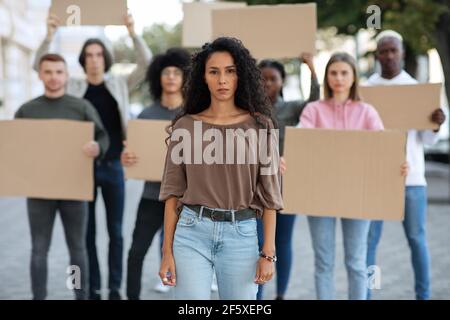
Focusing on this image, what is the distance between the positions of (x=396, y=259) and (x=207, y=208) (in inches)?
184

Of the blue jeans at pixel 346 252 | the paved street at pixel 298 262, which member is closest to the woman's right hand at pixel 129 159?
the blue jeans at pixel 346 252

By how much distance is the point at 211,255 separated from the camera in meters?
2.99

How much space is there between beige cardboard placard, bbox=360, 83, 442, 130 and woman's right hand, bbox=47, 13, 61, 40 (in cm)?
208

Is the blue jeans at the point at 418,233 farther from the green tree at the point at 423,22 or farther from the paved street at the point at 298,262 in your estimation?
the green tree at the point at 423,22

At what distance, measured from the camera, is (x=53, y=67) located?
16.0 feet

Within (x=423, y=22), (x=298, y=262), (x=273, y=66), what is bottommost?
(x=298, y=262)

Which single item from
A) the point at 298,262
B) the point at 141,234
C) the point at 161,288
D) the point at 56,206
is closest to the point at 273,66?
the point at 141,234

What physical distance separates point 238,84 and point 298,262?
4379mm

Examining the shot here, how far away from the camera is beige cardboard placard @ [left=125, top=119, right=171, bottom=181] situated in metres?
4.85

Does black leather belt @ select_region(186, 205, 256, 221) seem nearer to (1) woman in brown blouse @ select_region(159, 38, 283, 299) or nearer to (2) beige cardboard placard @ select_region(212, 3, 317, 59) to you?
(1) woman in brown blouse @ select_region(159, 38, 283, 299)

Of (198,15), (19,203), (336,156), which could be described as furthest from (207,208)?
(19,203)

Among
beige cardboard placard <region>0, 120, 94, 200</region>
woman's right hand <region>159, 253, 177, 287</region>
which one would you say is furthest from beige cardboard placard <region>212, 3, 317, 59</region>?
woman's right hand <region>159, 253, 177, 287</region>

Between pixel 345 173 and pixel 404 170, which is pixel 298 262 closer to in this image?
pixel 345 173

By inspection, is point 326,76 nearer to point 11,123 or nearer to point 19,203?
point 11,123
